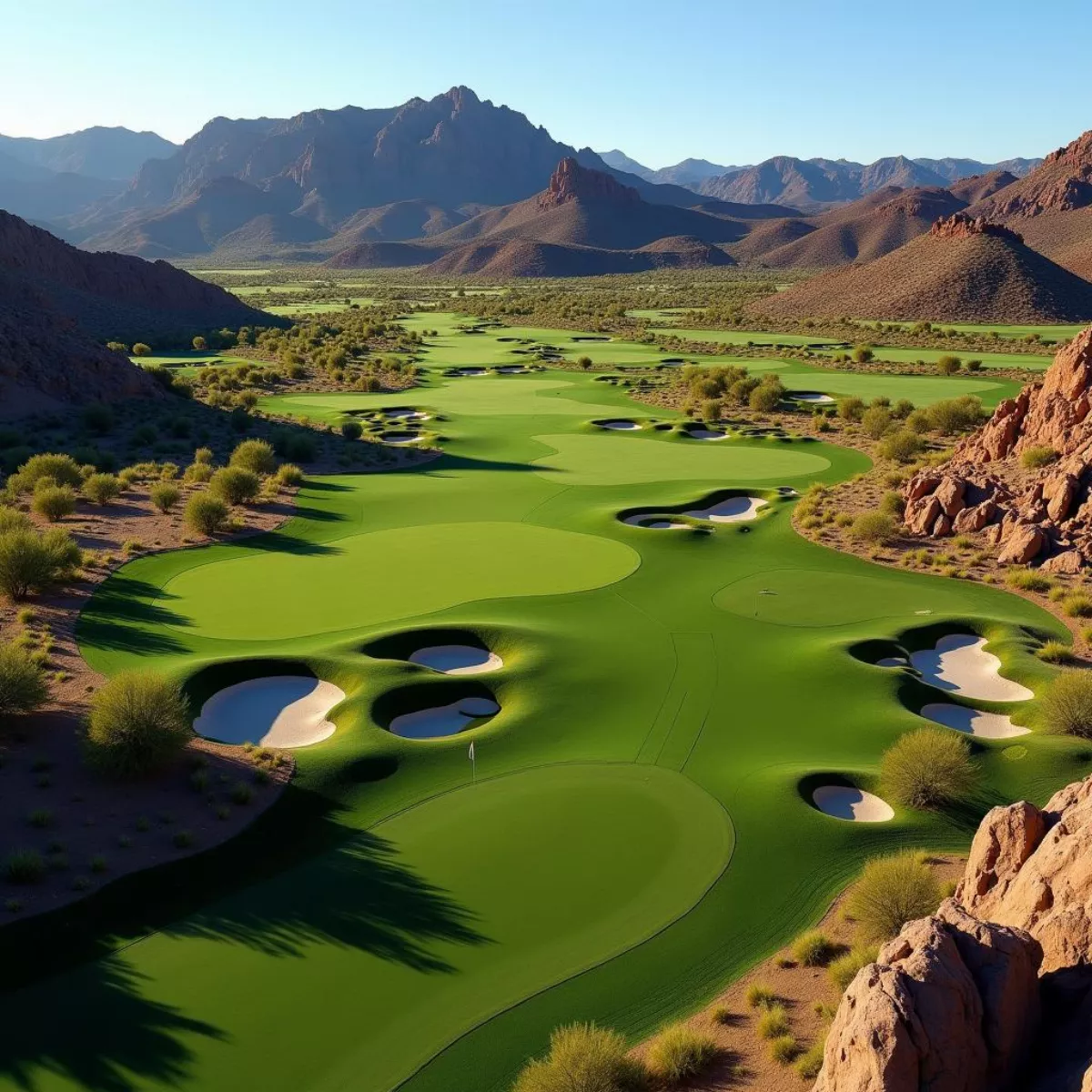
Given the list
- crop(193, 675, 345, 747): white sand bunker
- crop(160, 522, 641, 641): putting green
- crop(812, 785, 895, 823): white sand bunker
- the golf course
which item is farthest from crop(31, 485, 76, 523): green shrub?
crop(812, 785, 895, 823): white sand bunker

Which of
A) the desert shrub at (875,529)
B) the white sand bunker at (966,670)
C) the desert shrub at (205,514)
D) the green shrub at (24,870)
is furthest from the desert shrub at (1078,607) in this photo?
the desert shrub at (205,514)

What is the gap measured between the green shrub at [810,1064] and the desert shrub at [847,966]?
1332 millimetres

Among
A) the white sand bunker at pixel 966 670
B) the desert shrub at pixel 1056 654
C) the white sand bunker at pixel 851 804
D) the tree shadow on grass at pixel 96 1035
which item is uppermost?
the desert shrub at pixel 1056 654

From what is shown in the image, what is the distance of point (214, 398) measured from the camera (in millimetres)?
60844

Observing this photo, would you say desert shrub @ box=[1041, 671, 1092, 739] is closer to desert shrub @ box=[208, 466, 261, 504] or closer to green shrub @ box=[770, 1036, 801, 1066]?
green shrub @ box=[770, 1036, 801, 1066]

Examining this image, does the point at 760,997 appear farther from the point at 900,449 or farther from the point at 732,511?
the point at 900,449

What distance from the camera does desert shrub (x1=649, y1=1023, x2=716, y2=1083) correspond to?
11227mm

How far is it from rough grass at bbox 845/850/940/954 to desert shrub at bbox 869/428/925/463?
33893 mm

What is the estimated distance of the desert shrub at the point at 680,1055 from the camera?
442 inches

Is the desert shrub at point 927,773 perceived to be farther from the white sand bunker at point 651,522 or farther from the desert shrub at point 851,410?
the desert shrub at point 851,410

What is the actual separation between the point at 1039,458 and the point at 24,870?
34.5 meters

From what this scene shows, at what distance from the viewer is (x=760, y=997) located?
41.0ft

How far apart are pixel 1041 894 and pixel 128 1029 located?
1105 cm

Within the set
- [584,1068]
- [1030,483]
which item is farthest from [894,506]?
[584,1068]
